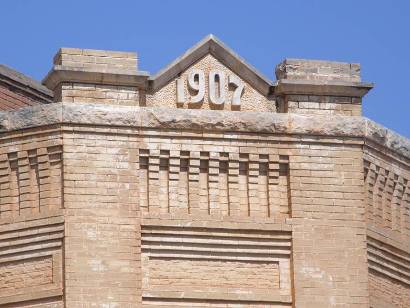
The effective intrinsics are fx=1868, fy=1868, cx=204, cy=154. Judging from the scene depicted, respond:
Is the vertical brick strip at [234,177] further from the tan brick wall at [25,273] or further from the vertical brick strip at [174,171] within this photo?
the tan brick wall at [25,273]

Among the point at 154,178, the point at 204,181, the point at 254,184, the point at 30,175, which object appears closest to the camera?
the point at 30,175

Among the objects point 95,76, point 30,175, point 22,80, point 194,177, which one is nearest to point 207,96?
point 194,177

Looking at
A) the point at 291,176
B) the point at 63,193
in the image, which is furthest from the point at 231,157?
the point at 63,193

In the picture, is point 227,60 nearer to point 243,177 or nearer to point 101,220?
point 243,177

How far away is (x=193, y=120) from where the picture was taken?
92.8 ft

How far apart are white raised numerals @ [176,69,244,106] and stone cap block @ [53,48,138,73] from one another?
2.82ft

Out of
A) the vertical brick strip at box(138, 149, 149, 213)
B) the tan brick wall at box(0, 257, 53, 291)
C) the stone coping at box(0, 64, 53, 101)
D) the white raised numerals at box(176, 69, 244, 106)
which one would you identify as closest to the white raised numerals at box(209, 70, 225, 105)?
the white raised numerals at box(176, 69, 244, 106)

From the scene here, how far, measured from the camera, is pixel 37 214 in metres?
27.7

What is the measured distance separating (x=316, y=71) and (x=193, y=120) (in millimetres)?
2289

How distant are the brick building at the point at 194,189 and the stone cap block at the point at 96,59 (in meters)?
0.02

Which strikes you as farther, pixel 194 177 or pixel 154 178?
pixel 194 177

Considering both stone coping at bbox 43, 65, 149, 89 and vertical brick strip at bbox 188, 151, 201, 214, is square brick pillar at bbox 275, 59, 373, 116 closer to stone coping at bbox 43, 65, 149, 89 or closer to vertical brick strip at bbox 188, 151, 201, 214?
vertical brick strip at bbox 188, 151, 201, 214

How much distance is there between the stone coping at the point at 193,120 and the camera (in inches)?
1099

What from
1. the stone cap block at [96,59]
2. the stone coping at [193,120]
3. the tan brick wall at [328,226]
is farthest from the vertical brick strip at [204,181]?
the stone cap block at [96,59]
